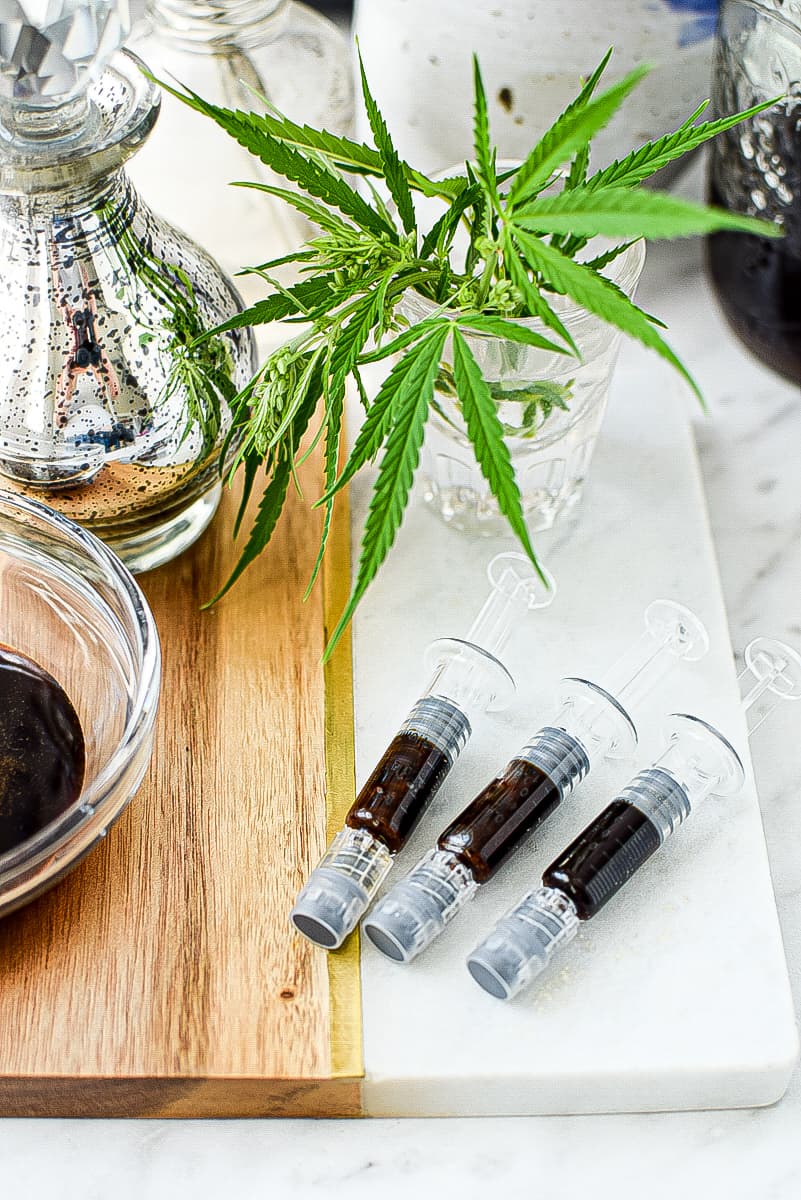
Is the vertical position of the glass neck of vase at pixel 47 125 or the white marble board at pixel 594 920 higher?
the glass neck of vase at pixel 47 125

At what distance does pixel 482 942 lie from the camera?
0.60m

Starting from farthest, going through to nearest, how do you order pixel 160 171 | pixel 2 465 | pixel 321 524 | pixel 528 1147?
pixel 160 171, pixel 321 524, pixel 2 465, pixel 528 1147

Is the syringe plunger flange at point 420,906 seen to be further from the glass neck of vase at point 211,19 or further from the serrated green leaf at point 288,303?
the glass neck of vase at point 211,19

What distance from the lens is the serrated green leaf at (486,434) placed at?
0.54 m

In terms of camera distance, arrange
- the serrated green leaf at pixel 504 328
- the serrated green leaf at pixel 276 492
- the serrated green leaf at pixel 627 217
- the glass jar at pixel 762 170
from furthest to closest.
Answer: the glass jar at pixel 762 170 → the serrated green leaf at pixel 276 492 → the serrated green leaf at pixel 504 328 → the serrated green leaf at pixel 627 217

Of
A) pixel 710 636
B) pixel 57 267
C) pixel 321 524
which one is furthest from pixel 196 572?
pixel 710 636

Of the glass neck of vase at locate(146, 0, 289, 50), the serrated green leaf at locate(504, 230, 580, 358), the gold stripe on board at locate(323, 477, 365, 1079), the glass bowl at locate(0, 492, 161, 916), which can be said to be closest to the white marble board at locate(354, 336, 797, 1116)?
the gold stripe on board at locate(323, 477, 365, 1079)

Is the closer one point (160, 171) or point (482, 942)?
point (482, 942)

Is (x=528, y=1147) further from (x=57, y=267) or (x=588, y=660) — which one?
(x=57, y=267)

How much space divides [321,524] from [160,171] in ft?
1.00

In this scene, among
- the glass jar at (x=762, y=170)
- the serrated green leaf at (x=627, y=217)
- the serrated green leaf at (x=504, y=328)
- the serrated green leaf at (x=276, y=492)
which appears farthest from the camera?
the glass jar at (x=762, y=170)

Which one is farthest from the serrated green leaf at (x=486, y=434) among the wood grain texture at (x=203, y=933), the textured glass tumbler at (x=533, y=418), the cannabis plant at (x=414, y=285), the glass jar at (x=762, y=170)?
the glass jar at (x=762, y=170)

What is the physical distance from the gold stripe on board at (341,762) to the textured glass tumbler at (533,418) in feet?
0.25

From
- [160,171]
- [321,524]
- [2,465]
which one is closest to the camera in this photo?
[2,465]
